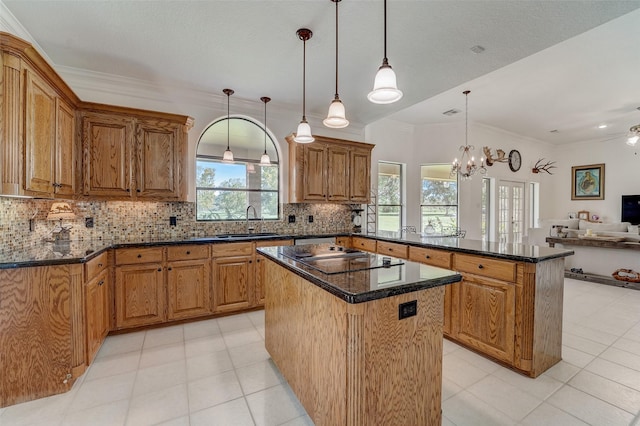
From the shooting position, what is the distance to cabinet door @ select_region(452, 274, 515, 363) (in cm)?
225

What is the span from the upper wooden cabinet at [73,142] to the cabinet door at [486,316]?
328 centimetres

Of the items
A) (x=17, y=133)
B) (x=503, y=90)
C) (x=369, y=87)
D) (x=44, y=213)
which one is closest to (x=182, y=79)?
(x=17, y=133)

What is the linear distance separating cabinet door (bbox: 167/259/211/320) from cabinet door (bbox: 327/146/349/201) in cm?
→ 212

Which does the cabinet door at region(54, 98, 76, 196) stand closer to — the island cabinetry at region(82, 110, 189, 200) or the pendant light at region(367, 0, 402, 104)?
the island cabinetry at region(82, 110, 189, 200)

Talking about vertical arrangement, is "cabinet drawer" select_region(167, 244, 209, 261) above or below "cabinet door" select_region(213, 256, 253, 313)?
above

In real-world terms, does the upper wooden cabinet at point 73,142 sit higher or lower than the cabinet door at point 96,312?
higher

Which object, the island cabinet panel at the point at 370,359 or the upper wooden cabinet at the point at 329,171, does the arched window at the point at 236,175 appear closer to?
the upper wooden cabinet at the point at 329,171

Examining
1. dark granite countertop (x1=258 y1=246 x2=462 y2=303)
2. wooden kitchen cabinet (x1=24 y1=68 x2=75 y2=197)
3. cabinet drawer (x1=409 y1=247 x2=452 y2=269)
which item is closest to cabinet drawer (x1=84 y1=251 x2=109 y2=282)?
wooden kitchen cabinet (x1=24 y1=68 x2=75 y2=197)

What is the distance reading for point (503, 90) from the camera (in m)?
4.39

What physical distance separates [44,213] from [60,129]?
0.89 metres

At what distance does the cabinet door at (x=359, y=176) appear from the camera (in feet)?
15.1

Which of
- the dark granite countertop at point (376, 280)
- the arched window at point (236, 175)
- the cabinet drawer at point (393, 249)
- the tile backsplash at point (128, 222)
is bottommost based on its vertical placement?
the cabinet drawer at point (393, 249)

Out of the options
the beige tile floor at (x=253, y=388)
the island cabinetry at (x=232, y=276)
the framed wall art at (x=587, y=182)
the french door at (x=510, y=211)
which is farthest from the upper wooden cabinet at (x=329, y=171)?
the framed wall art at (x=587, y=182)

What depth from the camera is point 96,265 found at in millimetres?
2453
